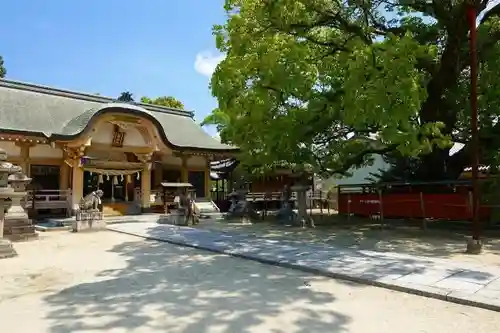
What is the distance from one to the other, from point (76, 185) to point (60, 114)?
153 inches

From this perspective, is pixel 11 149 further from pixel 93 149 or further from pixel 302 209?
pixel 302 209

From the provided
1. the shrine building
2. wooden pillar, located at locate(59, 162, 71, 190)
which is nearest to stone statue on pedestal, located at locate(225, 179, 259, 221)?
the shrine building

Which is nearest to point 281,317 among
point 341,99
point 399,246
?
point 399,246

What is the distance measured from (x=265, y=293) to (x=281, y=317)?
1.05 metres

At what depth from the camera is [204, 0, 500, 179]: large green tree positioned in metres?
8.65

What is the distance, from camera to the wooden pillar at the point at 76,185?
619 inches

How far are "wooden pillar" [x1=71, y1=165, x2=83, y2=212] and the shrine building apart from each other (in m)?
0.04

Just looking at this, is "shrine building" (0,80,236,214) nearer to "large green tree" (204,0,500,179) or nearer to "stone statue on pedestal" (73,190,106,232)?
"stone statue on pedestal" (73,190,106,232)

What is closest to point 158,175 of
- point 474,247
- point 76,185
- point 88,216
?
point 76,185

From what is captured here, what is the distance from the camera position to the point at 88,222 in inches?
516

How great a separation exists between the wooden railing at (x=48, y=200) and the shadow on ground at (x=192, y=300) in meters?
9.63

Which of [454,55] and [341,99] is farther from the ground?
[454,55]

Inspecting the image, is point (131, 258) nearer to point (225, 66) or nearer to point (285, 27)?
point (225, 66)

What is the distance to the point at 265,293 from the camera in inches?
220
